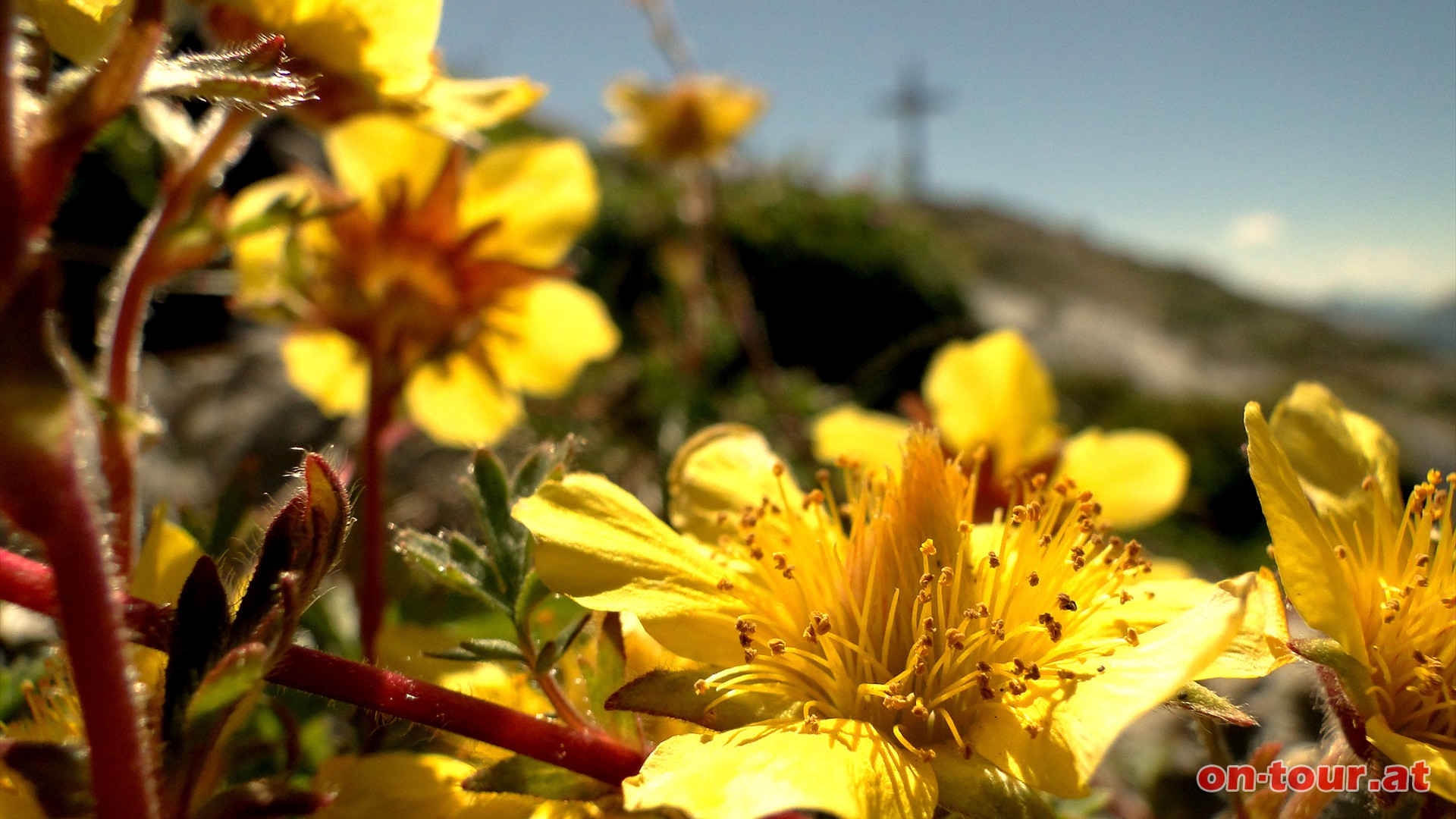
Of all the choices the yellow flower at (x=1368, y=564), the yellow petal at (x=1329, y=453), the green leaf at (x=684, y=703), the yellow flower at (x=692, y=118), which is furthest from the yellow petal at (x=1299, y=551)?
the yellow flower at (x=692, y=118)

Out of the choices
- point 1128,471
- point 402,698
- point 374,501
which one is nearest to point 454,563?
point 402,698

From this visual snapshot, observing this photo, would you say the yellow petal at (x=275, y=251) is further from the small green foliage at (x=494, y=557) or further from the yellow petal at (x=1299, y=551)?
the yellow petal at (x=1299, y=551)

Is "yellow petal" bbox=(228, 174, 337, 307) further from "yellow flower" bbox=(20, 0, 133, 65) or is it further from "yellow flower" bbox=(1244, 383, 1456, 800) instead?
"yellow flower" bbox=(1244, 383, 1456, 800)

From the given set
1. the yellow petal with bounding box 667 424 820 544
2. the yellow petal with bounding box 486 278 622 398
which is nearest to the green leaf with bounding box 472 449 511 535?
the yellow petal with bounding box 667 424 820 544

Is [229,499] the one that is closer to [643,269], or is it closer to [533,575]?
[533,575]

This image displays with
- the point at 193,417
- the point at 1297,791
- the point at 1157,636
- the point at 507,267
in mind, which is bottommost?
the point at 193,417

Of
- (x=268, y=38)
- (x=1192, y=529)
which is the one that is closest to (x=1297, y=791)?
(x=268, y=38)
